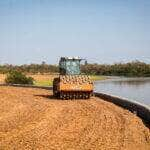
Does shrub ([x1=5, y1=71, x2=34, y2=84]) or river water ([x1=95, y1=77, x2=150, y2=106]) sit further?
shrub ([x1=5, y1=71, x2=34, y2=84])

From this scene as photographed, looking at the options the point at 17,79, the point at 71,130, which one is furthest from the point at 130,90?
the point at 71,130

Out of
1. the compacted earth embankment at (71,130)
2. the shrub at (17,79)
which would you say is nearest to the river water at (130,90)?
the shrub at (17,79)

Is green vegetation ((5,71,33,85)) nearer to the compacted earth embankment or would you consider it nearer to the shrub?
the shrub

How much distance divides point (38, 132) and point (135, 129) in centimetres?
332

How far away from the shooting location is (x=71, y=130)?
1420 cm

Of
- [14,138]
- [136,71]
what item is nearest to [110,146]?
[14,138]

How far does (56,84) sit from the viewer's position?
29062 mm

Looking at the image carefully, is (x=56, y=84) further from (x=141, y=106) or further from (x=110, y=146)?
(x=110, y=146)

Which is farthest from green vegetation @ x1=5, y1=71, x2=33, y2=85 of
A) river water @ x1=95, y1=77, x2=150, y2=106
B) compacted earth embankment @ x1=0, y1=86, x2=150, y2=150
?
A: compacted earth embankment @ x1=0, y1=86, x2=150, y2=150

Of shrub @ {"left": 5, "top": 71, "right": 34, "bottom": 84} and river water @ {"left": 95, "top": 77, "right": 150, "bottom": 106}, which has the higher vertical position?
shrub @ {"left": 5, "top": 71, "right": 34, "bottom": 84}

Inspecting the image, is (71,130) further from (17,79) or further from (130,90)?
(17,79)

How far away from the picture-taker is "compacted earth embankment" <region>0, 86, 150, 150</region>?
1172cm

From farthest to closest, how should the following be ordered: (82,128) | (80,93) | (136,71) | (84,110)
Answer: (136,71)
(80,93)
(84,110)
(82,128)

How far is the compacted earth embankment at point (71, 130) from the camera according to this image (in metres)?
11.7
